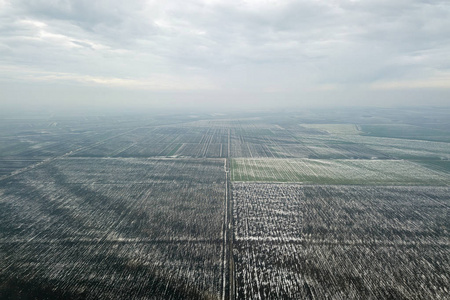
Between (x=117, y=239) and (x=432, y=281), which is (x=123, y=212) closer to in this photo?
(x=117, y=239)

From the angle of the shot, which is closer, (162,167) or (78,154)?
(162,167)

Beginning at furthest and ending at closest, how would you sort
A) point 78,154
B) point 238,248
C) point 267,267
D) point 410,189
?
1. point 78,154
2. point 410,189
3. point 238,248
4. point 267,267

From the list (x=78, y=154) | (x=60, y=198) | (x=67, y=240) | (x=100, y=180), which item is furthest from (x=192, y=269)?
(x=78, y=154)

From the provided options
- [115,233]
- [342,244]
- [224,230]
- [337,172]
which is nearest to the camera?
[342,244]

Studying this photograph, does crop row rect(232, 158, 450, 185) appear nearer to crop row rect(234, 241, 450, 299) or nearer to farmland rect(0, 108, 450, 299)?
farmland rect(0, 108, 450, 299)

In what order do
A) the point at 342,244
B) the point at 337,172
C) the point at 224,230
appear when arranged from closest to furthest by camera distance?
1. the point at 342,244
2. the point at 224,230
3. the point at 337,172

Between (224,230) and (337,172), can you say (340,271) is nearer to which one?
(224,230)

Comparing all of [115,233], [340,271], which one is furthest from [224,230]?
[115,233]

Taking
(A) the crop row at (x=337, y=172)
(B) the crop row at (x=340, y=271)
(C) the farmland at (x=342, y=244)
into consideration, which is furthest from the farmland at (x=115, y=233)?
(A) the crop row at (x=337, y=172)

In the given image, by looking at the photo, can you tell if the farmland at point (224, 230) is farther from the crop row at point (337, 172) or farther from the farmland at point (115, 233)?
the crop row at point (337, 172)
